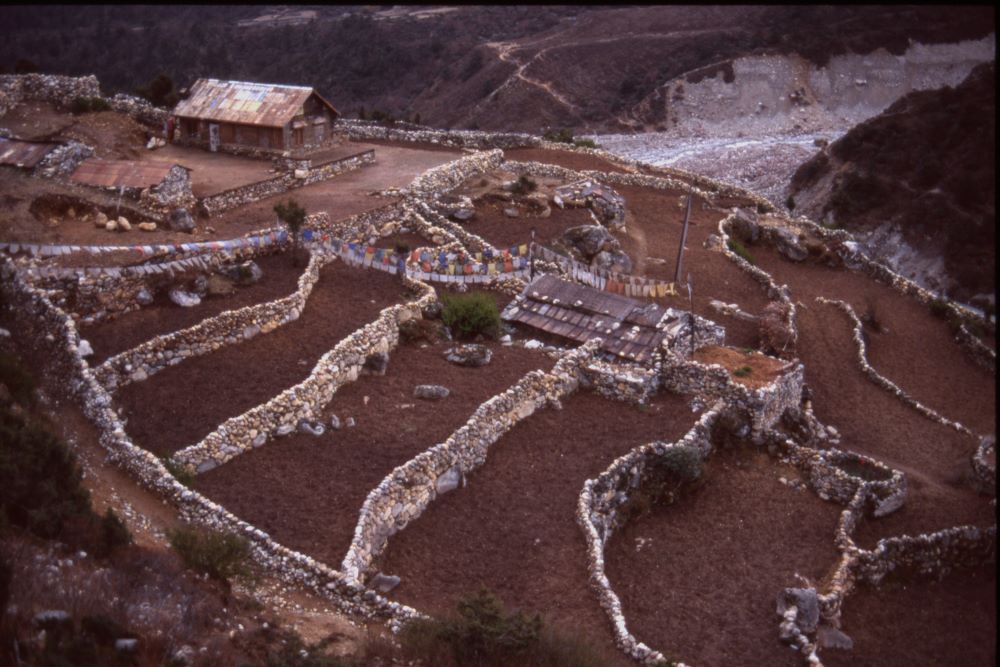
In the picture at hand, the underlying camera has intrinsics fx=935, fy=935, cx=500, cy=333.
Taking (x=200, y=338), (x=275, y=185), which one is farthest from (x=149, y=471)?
(x=275, y=185)

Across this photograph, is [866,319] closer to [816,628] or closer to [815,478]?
[815,478]

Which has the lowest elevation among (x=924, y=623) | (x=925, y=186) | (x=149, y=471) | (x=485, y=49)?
(x=924, y=623)

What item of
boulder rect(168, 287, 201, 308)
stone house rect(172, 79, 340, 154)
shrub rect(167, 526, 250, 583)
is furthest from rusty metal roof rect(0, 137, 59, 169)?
shrub rect(167, 526, 250, 583)

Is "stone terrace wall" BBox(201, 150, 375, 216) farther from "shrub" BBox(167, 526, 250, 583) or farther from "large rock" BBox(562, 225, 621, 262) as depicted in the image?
"shrub" BBox(167, 526, 250, 583)

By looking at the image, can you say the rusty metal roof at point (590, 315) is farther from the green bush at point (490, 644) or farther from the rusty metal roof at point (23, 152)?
the rusty metal roof at point (23, 152)

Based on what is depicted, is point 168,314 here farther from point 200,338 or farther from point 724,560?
point 724,560

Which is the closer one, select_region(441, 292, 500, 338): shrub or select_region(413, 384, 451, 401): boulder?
select_region(413, 384, 451, 401): boulder

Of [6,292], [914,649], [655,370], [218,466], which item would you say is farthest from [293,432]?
[914,649]
